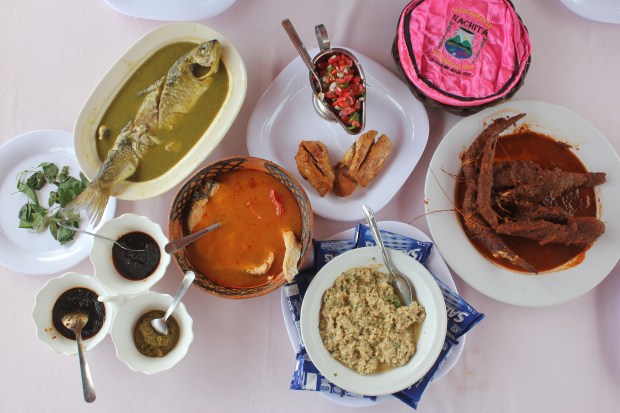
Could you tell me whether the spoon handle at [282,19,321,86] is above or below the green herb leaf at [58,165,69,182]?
above

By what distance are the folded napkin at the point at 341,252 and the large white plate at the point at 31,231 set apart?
0.88m

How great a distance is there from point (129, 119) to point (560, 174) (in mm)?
1829

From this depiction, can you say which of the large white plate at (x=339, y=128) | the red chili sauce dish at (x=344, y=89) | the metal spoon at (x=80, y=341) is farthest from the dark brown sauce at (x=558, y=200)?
the metal spoon at (x=80, y=341)

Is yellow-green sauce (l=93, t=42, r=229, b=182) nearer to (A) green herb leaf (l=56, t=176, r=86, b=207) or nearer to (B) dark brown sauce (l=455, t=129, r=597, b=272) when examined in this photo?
(A) green herb leaf (l=56, t=176, r=86, b=207)

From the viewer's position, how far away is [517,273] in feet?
6.78

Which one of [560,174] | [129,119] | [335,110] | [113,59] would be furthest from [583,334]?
[113,59]

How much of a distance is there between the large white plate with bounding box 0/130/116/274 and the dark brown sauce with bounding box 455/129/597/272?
165cm

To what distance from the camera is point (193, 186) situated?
200cm

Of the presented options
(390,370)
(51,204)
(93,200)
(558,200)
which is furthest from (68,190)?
(558,200)

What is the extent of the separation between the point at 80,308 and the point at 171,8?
1.34 meters

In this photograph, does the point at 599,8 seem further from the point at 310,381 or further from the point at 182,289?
the point at 182,289

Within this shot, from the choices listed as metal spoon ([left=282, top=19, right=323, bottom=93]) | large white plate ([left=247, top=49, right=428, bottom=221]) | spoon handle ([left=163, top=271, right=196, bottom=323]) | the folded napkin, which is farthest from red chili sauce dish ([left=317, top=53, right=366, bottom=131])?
spoon handle ([left=163, top=271, right=196, bottom=323])

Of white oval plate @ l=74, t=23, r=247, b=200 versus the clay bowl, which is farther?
white oval plate @ l=74, t=23, r=247, b=200

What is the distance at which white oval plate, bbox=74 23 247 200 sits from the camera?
6.79 ft
